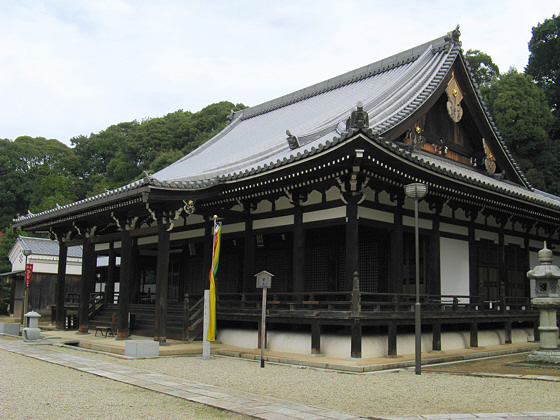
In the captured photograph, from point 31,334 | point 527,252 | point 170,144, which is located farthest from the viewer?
point 170,144

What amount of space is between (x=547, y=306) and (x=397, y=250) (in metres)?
3.86

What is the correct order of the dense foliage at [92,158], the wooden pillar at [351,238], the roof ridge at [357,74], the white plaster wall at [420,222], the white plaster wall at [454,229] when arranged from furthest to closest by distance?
the dense foliage at [92,158]
the roof ridge at [357,74]
the white plaster wall at [454,229]
the white plaster wall at [420,222]
the wooden pillar at [351,238]

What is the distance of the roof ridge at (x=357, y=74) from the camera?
20672mm

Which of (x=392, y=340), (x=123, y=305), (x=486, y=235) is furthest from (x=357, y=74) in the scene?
(x=123, y=305)

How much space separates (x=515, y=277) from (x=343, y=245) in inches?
287

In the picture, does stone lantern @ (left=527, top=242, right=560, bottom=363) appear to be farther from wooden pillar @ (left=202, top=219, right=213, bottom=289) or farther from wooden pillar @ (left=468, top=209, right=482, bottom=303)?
wooden pillar @ (left=202, top=219, right=213, bottom=289)

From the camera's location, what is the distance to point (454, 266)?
16391mm

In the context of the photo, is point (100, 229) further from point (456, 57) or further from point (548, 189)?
point (548, 189)

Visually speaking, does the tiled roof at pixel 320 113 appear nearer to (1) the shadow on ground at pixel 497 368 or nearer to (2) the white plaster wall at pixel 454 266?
(2) the white plaster wall at pixel 454 266

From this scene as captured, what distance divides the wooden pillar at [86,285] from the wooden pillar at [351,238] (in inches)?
396

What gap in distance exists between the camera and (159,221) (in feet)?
50.9

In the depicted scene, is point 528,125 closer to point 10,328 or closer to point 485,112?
point 485,112

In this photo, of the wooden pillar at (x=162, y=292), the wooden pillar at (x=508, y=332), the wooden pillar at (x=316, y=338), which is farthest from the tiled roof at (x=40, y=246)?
the wooden pillar at (x=508, y=332)

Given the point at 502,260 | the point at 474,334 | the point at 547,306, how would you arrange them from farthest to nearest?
the point at 502,260
the point at 474,334
the point at 547,306
